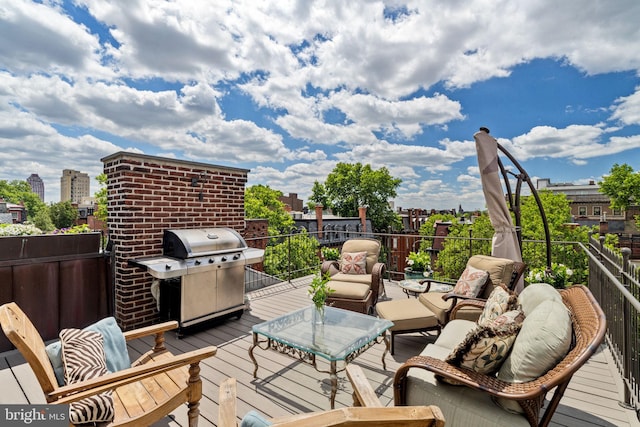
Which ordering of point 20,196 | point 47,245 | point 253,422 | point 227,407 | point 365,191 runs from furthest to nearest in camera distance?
1. point 20,196
2. point 365,191
3. point 47,245
4. point 227,407
5. point 253,422

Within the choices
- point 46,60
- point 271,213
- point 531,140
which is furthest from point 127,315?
point 271,213

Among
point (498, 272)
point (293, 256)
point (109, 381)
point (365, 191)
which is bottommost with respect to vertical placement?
point (293, 256)

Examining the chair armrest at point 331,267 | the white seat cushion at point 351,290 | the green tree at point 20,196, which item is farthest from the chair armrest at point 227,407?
the green tree at point 20,196

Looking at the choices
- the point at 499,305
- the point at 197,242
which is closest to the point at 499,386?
the point at 499,305

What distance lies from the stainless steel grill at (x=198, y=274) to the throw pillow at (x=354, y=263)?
1.46m

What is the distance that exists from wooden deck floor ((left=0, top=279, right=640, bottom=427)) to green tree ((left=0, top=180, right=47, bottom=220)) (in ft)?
180

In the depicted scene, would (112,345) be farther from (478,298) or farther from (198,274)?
(478,298)

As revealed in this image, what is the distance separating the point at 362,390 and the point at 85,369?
4.63 ft

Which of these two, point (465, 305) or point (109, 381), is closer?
point (109, 381)

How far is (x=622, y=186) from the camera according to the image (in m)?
26.2

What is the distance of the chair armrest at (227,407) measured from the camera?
1187 mm

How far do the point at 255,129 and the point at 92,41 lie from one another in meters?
10.3

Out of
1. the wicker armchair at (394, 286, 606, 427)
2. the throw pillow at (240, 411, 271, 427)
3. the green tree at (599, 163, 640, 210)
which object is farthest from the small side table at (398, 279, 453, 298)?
the green tree at (599, 163, 640, 210)

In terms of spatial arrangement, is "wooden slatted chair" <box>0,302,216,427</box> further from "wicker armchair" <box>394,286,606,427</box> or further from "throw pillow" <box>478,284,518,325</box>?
"throw pillow" <box>478,284,518,325</box>
